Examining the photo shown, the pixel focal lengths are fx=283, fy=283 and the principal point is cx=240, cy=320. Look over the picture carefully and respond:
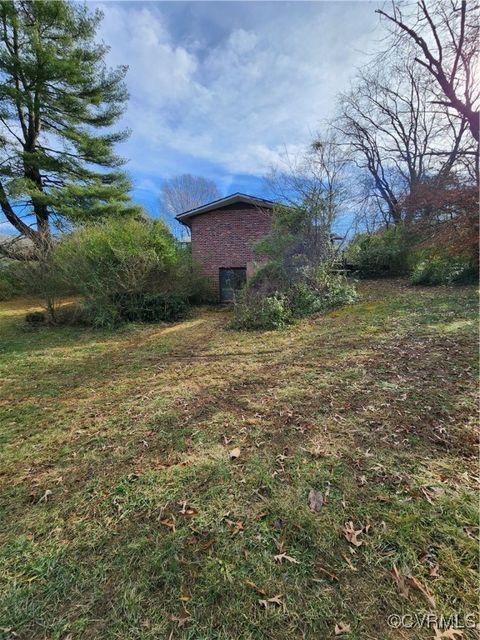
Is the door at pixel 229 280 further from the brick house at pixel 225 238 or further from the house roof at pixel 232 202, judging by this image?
the house roof at pixel 232 202

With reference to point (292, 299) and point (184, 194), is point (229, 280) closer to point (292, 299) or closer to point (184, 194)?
point (292, 299)

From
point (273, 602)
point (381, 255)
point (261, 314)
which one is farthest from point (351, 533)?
point (381, 255)

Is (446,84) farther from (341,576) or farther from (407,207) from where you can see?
(341,576)

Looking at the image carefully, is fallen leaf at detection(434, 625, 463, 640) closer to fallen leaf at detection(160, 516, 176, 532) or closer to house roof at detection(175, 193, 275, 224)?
fallen leaf at detection(160, 516, 176, 532)

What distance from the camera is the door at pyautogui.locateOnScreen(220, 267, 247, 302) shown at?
12438 millimetres

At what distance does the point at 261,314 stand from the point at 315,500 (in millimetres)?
5684

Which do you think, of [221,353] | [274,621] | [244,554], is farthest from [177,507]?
[221,353]

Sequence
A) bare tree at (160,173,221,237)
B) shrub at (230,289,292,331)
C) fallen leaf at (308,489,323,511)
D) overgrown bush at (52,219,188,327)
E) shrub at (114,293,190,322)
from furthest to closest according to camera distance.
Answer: bare tree at (160,173,221,237) < shrub at (114,293,190,322) < overgrown bush at (52,219,188,327) < shrub at (230,289,292,331) < fallen leaf at (308,489,323,511)

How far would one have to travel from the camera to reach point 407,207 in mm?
10531

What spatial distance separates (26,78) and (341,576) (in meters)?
18.5

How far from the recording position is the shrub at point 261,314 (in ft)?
24.3

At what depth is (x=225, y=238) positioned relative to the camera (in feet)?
40.7

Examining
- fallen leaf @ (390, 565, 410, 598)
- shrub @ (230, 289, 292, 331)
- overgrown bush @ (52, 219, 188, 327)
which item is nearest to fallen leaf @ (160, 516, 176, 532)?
fallen leaf @ (390, 565, 410, 598)

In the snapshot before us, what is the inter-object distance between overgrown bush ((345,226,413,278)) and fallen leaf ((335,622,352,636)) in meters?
13.2
